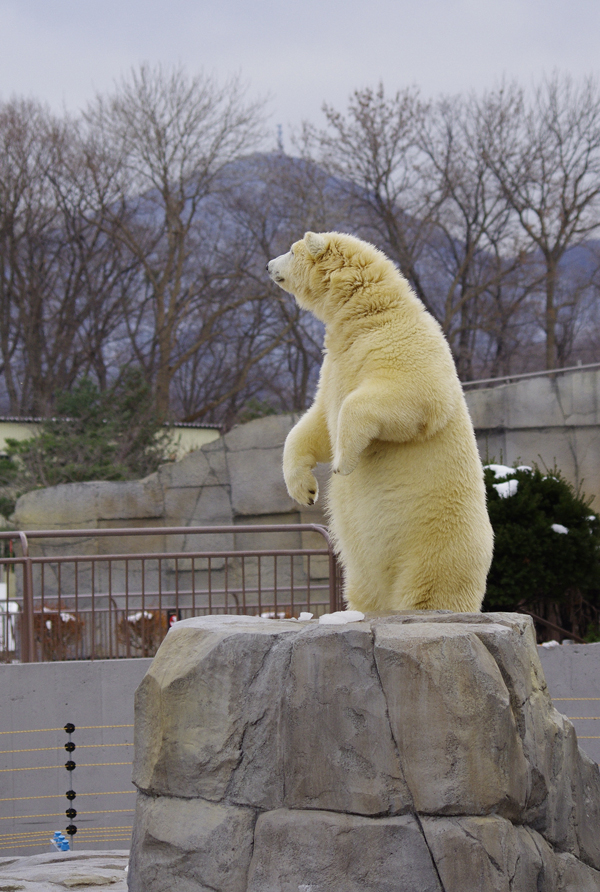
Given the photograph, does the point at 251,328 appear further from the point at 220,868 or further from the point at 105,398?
the point at 220,868

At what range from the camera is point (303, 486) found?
3.48 metres

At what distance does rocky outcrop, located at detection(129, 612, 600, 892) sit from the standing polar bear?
1.00ft

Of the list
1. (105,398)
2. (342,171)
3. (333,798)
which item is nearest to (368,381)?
→ (333,798)

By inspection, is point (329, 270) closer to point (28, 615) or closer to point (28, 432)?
point (28, 615)

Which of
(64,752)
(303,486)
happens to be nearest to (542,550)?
(64,752)

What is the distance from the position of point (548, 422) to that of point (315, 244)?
9.70 meters

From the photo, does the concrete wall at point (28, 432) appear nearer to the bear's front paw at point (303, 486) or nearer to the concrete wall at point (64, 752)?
the concrete wall at point (64, 752)

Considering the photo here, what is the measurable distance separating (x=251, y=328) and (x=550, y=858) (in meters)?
20.1

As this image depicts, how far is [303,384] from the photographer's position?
2320 centimetres

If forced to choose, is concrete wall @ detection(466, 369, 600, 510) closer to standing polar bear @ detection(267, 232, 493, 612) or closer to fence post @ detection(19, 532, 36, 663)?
fence post @ detection(19, 532, 36, 663)

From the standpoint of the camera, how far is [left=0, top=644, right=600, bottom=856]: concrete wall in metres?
5.87

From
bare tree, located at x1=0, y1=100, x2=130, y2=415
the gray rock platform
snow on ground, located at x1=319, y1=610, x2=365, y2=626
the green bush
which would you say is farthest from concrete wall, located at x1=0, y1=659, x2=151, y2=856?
bare tree, located at x1=0, y1=100, x2=130, y2=415

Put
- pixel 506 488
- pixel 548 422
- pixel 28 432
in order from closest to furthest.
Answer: pixel 506 488 < pixel 548 422 < pixel 28 432

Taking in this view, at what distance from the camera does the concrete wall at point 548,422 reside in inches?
483
